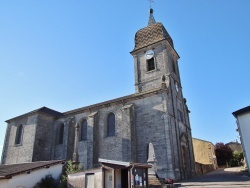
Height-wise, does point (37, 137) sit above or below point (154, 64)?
below

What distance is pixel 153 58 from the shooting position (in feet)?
76.7

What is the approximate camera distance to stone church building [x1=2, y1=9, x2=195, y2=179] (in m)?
18.4

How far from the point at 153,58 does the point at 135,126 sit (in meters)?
8.07

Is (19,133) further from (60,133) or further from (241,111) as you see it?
(241,111)

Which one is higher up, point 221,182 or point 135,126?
point 135,126

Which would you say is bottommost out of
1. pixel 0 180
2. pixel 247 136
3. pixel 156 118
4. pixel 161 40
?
pixel 0 180

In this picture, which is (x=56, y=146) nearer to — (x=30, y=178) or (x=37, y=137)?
(x=37, y=137)

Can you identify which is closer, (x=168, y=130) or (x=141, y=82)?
(x=168, y=130)

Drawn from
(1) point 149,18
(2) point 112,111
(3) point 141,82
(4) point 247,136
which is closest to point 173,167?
(4) point 247,136

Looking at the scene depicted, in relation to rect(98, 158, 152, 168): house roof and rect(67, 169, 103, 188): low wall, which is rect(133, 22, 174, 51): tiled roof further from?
rect(67, 169, 103, 188): low wall

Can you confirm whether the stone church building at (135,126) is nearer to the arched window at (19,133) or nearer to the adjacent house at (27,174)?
the arched window at (19,133)

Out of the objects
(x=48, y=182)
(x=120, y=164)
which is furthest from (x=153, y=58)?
(x=48, y=182)

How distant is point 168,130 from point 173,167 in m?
2.89

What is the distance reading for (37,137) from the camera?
23.3 meters
